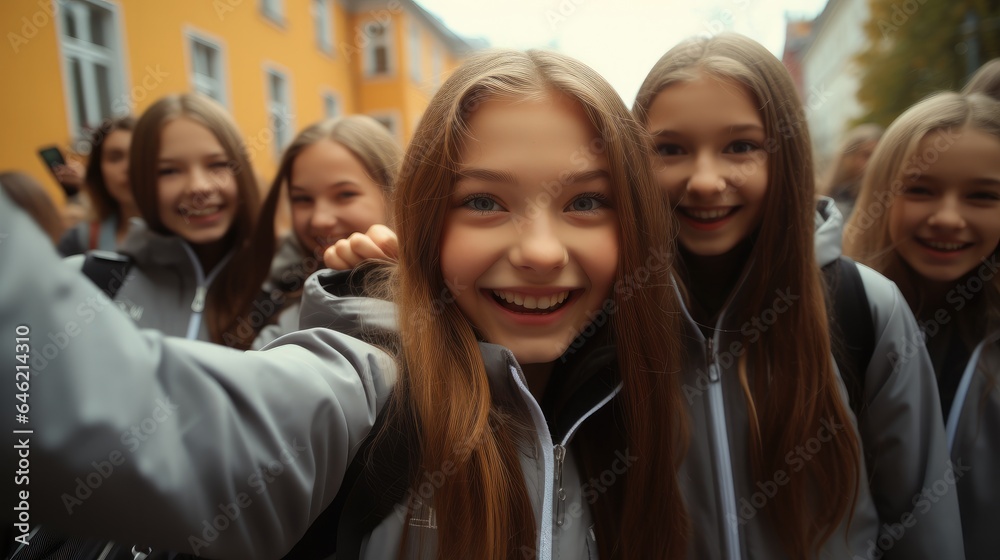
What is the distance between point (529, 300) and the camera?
1.20m

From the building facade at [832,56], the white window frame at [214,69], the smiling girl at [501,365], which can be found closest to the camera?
the smiling girl at [501,365]

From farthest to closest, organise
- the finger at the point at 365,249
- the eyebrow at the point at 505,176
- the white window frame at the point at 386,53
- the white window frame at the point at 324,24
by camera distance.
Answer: the white window frame at the point at 386,53
the white window frame at the point at 324,24
the finger at the point at 365,249
the eyebrow at the point at 505,176

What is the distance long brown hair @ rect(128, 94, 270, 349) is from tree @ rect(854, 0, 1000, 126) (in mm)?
7535

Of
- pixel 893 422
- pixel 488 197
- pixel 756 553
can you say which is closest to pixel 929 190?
pixel 893 422

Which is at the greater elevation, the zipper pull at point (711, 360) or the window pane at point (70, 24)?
the window pane at point (70, 24)

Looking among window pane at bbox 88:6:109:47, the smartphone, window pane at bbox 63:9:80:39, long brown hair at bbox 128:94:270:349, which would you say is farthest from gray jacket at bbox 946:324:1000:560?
window pane at bbox 88:6:109:47

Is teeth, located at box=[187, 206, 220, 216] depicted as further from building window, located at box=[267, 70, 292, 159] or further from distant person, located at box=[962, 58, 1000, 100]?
building window, located at box=[267, 70, 292, 159]

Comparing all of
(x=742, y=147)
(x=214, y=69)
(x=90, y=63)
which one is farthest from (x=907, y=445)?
(x=214, y=69)

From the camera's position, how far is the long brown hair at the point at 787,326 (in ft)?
4.79

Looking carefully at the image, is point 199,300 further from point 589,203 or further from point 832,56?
point 832,56

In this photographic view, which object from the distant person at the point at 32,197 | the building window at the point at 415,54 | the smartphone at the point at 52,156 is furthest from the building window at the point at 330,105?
the distant person at the point at 32,197

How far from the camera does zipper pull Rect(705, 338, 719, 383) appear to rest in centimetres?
152

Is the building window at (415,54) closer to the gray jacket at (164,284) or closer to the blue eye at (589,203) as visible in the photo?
the gray jacket at (164,284)

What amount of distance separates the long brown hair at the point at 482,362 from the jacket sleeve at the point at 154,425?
0.85ft
